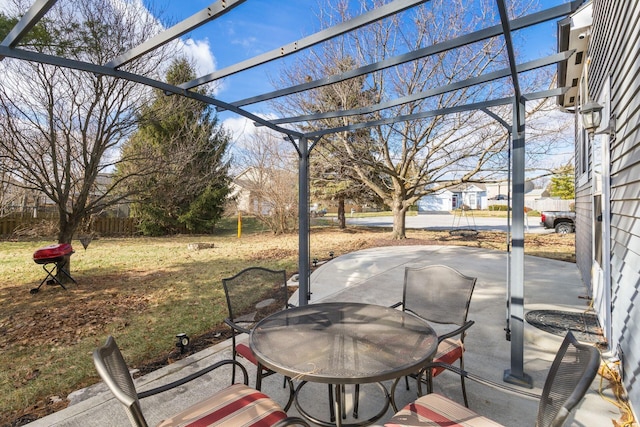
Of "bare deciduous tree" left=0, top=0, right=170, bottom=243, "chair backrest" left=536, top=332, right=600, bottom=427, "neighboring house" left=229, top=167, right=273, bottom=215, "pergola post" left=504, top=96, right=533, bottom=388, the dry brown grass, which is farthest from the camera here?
"neighboring house" left=229, top=167, right=273, bottom=215

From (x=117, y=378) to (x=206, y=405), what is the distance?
0.53 m

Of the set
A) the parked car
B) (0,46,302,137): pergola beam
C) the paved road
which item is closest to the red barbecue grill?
(0,46,302,137): pergola beam

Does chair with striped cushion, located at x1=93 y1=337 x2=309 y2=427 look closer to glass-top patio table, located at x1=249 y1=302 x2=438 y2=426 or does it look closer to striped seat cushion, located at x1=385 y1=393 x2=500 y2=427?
glass-top patio table, located at x1=249 y1=302 x2=438 y2=426

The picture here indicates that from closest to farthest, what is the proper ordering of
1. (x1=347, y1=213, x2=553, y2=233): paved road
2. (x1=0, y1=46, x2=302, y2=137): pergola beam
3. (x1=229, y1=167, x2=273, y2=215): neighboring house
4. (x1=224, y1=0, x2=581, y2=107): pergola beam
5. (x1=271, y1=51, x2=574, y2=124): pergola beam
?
(x1=0, y1=46, x2=302, y2=137): pergola beam
(x1=224, y1=0, x2=581, y2=107): pergola beam
(x1=271, y1=51, x2=574, y2=124): pergola beam
(x1=229, y1=167, x2=273, y2=215): neighboring house
(x1=347, y1=213, x2=553, y2=233): paved road

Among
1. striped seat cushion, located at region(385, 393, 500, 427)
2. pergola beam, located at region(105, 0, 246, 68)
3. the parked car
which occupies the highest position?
pergola beam, located at region(105, 0, 246, 68)

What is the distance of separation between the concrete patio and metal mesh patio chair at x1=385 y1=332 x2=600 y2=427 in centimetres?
68

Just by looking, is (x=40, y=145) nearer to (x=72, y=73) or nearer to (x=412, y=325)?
(x=72, y=73)

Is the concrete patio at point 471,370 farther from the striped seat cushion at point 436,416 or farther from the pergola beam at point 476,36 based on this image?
the pergola beam at point 476,36

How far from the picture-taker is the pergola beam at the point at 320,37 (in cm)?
172

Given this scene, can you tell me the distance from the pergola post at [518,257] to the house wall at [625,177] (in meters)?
0.64

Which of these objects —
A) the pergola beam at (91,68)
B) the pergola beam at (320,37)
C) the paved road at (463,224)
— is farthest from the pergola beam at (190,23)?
the paved road at (463,224)

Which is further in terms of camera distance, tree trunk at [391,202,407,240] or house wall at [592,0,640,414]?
tree trunk at [391,202,407,240]

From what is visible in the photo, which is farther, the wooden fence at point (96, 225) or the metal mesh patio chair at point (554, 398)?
the wooden fence at point (96, 225)

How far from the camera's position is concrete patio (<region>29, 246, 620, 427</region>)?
7.23 feet
